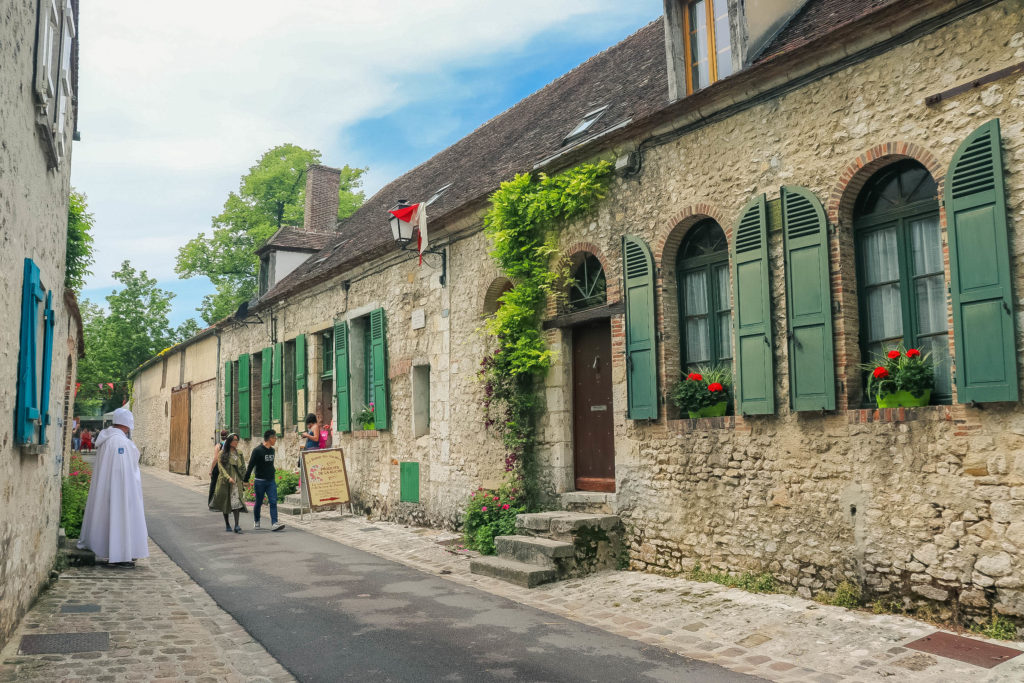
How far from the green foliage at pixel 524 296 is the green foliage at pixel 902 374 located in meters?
3.77

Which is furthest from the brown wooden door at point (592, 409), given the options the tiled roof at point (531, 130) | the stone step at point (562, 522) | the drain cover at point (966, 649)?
the drain cover at point (966, 649)

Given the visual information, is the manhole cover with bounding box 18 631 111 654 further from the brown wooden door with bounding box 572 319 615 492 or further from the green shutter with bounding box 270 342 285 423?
the green shutter with bounding box 270 342 285 423

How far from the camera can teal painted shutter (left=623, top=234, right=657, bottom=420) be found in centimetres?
757

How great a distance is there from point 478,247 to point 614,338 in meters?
2.94

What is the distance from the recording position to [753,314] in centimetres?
670

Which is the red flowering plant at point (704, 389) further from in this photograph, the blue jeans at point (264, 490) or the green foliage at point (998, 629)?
the blue jeans at point (264, 490)

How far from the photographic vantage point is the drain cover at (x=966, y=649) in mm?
4605

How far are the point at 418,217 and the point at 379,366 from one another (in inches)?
109

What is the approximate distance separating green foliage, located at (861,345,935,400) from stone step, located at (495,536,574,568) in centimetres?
309

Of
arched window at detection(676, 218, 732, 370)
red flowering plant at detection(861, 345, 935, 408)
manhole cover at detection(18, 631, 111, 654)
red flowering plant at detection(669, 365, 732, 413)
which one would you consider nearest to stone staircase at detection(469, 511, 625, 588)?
red flowering plant at detection(669, 365, 732, 413)

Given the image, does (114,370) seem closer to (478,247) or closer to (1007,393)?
(478,247)

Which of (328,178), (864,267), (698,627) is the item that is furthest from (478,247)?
(328,178)

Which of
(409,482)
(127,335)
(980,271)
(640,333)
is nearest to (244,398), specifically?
(409,482)

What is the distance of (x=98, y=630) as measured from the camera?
5.62 metres
